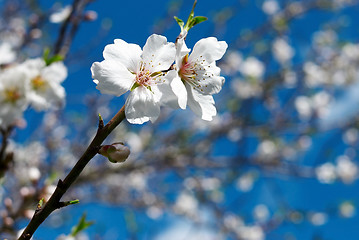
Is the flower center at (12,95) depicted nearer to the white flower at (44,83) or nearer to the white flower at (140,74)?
the white flower at (44,83)

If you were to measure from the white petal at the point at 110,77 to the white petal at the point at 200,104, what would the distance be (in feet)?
0.62

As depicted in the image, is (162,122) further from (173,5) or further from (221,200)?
(221,200)

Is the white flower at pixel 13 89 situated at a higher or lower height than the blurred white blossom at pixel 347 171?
lower

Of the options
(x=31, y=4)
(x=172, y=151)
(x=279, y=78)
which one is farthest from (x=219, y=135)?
(x=31, y=4)

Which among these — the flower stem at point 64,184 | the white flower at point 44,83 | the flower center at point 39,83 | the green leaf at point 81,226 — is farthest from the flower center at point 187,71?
the flower center at point 39,83

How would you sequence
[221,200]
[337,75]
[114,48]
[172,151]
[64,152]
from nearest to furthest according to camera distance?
[114,48]
[172,151]
[64,152]
[337,75]
[221,200]

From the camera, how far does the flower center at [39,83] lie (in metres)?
1.78

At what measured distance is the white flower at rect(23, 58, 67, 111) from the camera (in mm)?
1697

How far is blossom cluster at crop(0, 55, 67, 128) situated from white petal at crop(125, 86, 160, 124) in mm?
808

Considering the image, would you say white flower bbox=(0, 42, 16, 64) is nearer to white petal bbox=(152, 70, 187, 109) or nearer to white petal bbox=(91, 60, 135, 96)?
white petal bbox=(91, 60, 135, 96)

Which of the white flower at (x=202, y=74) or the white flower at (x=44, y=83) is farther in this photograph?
the white flower at (x=44, y=83)

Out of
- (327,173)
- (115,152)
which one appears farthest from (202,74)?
(327,173)

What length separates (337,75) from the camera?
21.7ft

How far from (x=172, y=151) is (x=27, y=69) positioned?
121 inches
